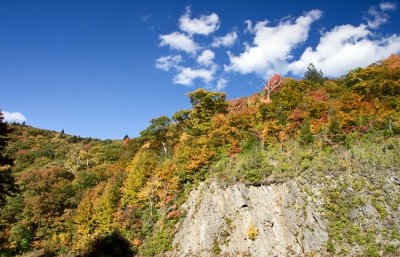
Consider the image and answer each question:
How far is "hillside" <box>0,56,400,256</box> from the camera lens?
86.7 feet

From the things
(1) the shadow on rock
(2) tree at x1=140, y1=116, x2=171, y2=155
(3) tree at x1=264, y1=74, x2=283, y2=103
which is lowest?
(1) the shadow on rock

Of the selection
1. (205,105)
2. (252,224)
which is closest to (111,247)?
(252,224)

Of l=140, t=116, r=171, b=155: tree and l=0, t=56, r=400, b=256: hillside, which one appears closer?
l=0, t=56, r=400, b=256: hillside

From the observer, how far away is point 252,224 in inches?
1174

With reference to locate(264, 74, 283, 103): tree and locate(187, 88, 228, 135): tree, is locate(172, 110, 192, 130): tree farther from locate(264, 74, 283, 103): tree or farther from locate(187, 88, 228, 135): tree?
locate(264, 74, 283, 103): tree

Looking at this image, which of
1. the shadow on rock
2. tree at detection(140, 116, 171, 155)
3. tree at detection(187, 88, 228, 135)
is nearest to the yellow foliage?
the shadow on rock

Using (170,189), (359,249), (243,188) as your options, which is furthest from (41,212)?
(359,249)

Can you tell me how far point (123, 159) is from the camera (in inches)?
2244

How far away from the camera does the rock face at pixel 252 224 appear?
26.9 metres

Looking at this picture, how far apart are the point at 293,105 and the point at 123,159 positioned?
30.3 metres

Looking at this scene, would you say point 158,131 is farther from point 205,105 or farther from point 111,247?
point 111,247

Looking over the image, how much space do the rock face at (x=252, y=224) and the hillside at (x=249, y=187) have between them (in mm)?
97

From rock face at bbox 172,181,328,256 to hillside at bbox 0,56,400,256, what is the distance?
0.10 metres

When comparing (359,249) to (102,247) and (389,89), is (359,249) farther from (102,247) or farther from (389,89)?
(102,247)
